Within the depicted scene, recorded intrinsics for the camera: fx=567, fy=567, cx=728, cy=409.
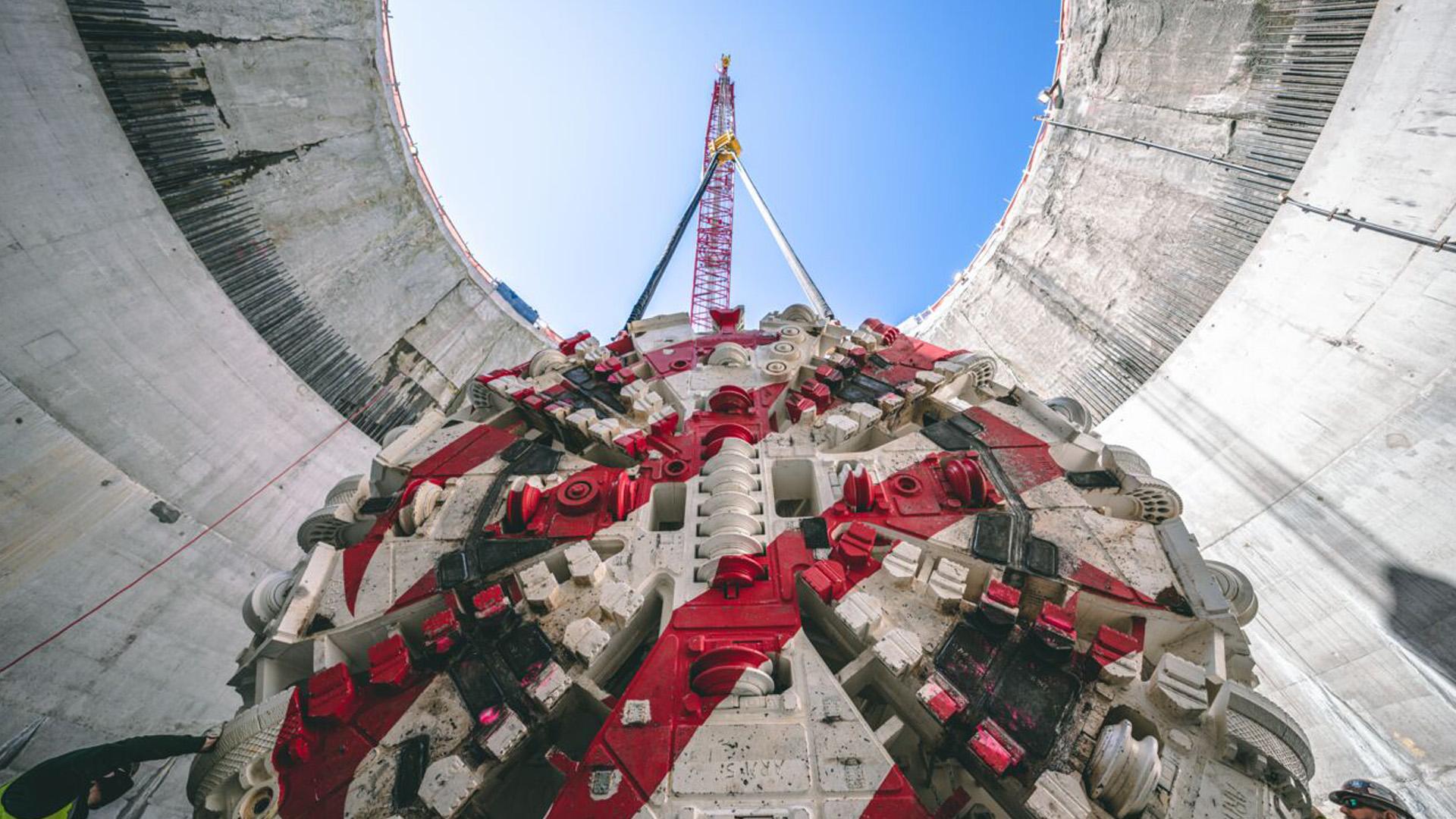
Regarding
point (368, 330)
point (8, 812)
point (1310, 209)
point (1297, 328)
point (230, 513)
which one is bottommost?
point (8, 812)

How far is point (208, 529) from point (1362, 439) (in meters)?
15.4

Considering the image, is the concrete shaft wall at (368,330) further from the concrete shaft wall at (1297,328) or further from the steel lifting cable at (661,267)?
the steel lifting cable at (661,267)

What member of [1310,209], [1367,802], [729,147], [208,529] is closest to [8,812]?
[208,529]

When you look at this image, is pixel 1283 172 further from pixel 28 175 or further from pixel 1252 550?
pixel 28 175

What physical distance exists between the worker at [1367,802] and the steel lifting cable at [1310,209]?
6.02m

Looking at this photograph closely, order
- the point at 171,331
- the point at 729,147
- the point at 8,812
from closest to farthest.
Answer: the point at 8,812 → the point at 171,331 → the point at 729,147

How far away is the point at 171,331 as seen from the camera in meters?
8.25

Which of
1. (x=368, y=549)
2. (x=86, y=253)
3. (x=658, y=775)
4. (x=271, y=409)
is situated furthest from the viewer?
(x=271, y=409)

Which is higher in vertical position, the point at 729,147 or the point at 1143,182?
the point at 729,147

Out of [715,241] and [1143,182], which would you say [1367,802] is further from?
[715,241]

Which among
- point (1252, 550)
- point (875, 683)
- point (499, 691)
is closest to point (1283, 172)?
point (1252, 550)

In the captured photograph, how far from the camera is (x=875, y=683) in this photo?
4.53 meters

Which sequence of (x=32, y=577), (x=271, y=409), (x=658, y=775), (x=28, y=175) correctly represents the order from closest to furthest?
(x=658, y=775) → (x=32, y=577) → (x=28, y=175) → (x=271, y=409)

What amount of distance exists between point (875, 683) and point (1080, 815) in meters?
1.53
